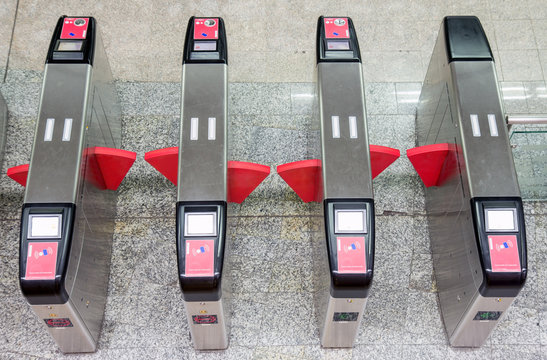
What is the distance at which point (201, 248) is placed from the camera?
11.2 ft

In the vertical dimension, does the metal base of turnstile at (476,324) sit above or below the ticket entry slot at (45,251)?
below

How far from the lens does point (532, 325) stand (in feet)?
14.1

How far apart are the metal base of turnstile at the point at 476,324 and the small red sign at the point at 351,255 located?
2.44 feet

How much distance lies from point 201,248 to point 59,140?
114 cm

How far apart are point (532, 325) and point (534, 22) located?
309cm

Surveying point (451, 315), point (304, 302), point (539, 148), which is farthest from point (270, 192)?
point (539, 148)

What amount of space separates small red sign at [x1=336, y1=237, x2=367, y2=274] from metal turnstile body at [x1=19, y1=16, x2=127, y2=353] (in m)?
1.52

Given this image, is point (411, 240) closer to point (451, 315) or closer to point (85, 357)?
point (451, 315)

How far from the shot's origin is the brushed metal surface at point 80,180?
3.62 metres

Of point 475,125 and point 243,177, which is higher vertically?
point 475,125

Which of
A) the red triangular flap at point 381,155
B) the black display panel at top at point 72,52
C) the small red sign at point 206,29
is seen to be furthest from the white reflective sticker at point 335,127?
the black display panel at top at point 72,52

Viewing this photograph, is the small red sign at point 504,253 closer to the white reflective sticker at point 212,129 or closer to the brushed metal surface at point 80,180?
the white reflective sticker at point 212,129

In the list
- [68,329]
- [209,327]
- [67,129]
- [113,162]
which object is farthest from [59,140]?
[209,327]

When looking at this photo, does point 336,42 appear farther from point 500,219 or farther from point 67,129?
point 67,129
